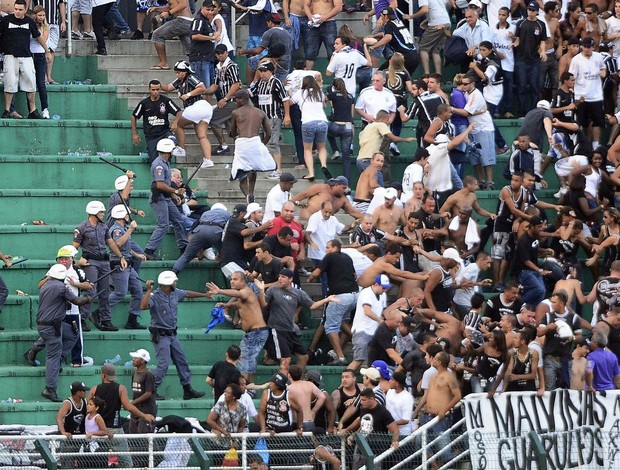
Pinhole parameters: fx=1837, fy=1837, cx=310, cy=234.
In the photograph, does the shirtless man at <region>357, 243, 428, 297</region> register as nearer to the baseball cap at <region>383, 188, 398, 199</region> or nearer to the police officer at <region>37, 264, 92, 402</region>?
the baseball cap at <region>383, 188, 398, 199</region>

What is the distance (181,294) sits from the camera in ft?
77.9

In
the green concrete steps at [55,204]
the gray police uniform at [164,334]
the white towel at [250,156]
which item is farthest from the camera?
the green concrete steps at [55,204]

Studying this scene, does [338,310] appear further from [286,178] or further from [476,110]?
[476,110]

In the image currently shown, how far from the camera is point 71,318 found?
23562 millimetres

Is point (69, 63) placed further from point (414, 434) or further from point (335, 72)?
point (414, 434)

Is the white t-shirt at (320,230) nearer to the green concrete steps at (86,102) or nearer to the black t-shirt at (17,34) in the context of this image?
the green concrete steps at (86,102)

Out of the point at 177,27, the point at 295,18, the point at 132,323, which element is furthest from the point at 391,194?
the point at 177,27

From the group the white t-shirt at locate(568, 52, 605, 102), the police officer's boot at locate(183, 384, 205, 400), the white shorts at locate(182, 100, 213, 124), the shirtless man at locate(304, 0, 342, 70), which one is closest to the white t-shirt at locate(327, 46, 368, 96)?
the shirtless man at locate(304, 0, 342, 70)

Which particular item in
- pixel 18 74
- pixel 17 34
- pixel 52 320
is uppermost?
pixel 17 34

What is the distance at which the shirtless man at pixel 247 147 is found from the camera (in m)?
26.0

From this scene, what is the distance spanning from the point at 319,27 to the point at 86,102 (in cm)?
388

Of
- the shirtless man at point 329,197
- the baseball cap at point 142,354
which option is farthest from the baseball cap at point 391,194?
the baseball cap at point 142,354

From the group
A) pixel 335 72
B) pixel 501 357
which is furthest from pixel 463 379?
pixel 335 72

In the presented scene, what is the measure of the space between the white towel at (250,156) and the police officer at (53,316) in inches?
145
